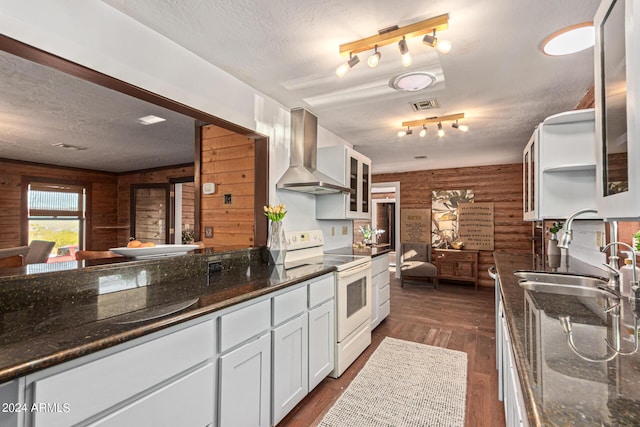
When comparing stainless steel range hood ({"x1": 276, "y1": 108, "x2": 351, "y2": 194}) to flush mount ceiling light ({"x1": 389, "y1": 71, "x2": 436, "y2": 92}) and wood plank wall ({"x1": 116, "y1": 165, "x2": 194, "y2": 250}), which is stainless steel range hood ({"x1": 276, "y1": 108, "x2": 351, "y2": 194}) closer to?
flush mount ceiling light ({"x1": 389, "y1": 71, "x2": 436, "y2": 92})

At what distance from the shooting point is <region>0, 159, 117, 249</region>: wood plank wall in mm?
5246

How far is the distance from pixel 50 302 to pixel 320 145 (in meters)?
2.84

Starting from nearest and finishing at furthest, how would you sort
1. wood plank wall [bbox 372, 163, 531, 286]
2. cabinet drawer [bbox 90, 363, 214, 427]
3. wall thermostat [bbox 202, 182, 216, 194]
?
cabinet drawer [bbox 90, 363, 214, 427] < wall thermostat [bbox 202, 182, 216, 194] < wood plank wall [bbox 372, 163, 531, 286]

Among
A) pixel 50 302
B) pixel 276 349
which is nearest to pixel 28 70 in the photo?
pixel 50 302

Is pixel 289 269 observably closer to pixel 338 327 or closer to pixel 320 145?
pixel 338 327

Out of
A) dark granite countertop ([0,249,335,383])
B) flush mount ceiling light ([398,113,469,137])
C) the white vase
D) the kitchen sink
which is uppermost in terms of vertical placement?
flush mount ceiling light ([398,113,469,137])

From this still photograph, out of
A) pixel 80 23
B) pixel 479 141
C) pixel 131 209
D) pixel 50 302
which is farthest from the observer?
pixel 131 209

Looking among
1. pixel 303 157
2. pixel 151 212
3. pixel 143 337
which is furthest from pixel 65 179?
pixel 143 337

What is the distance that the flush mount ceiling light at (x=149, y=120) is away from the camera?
3307 millimetres

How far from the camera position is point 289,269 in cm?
229

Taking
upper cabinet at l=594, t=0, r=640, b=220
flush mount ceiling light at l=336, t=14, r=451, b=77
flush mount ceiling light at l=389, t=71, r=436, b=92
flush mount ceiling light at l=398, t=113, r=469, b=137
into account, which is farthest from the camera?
flush mount ceiling light at l=398, t=113, r=469, b=137

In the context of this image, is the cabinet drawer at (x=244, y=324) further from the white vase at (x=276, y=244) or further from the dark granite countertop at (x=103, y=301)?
the white vase at (x=276, y=244)

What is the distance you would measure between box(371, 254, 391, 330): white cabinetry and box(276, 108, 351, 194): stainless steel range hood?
950 millimetres

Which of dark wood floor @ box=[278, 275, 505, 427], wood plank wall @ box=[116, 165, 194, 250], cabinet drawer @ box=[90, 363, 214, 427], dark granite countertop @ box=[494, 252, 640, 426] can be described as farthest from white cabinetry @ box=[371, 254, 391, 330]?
wood plank wall @ box=[116, 165, 194, 250]
